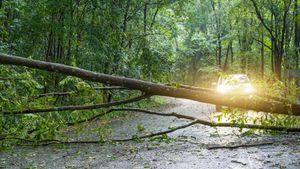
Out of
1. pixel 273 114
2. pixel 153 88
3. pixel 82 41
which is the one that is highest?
pixel 82 41

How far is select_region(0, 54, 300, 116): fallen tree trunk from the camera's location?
4.66 m

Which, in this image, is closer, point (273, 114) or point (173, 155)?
point (273, 114)

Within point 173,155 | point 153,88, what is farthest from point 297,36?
point 153,88

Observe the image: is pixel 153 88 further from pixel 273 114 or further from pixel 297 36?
pixel 297 36

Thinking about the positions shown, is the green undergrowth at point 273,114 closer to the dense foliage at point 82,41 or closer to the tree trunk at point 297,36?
the dense foliage at point 82,41

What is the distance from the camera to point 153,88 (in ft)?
16.3

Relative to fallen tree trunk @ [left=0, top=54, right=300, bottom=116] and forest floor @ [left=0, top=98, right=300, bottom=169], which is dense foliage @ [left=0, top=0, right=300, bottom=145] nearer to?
forest floor @ [left=0, top=98, right=300, bottom=169]

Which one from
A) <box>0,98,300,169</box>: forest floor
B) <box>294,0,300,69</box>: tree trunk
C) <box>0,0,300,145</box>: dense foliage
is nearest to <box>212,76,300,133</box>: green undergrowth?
<box>0,0,300,145</box>: dense foliage

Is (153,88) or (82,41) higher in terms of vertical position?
(82,41)

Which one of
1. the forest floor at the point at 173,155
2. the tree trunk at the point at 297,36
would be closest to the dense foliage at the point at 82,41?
the tree trunk at the point at 297,36

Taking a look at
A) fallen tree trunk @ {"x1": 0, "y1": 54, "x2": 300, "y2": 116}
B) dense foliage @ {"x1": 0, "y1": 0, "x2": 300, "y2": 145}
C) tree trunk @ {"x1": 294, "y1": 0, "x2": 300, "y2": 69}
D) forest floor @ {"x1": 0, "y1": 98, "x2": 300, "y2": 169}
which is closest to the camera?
fallen tree trunk @ {"x1": 0, "y1": 54, "x2": 300, "y2": 116}

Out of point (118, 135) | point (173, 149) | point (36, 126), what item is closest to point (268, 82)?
point (173, 149)

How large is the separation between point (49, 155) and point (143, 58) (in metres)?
12.0

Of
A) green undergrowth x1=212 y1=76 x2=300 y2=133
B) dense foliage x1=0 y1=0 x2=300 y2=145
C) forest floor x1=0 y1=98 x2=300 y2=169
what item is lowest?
forest floor x1=0 y1=98 x2=300 y2=169
